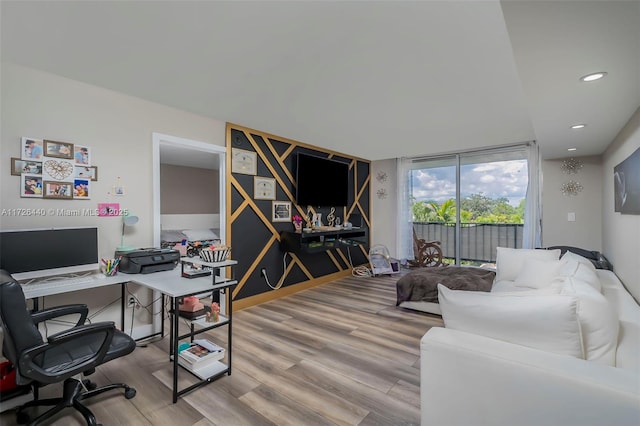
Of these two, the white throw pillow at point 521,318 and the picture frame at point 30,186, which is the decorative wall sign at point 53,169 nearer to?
the picture frame at point 30,186

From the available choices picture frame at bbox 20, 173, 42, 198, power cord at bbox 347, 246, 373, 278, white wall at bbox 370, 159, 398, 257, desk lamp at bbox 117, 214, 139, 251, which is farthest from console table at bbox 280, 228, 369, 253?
picture frame at bbox 20, 173, 42, 198

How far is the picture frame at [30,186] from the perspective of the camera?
7.52 feet

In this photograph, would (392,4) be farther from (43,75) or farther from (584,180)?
(584,180)

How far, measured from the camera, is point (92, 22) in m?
1.78

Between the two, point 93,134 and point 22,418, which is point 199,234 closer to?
point 93,134

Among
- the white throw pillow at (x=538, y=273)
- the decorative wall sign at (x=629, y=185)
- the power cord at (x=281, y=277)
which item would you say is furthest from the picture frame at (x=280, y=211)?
the decorative wall sign at (x=629, y=185)

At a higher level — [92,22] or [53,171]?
[92,22]

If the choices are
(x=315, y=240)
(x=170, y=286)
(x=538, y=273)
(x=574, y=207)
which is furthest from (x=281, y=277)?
(x=574, y=207)

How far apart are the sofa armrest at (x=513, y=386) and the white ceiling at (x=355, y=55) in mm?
1330

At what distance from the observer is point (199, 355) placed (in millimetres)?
2309

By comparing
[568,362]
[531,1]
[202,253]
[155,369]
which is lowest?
[155,369]

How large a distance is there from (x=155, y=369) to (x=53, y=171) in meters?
1.88

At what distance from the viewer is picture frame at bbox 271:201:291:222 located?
437cm

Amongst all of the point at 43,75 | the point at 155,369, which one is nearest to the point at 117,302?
the point at 155,369
